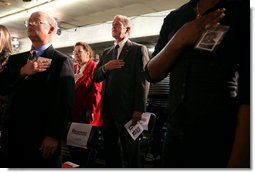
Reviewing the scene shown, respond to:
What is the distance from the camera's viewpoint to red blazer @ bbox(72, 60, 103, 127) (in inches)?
109

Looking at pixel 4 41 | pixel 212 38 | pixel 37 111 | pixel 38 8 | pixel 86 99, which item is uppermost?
pixel 38 8

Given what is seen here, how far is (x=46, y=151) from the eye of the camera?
1.64 m

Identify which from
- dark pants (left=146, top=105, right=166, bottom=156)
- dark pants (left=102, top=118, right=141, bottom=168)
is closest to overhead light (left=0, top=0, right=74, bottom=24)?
dark pants (left=146, top=105, right=166, bottom=156)

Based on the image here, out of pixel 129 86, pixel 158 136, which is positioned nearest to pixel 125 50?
pixel 129 86

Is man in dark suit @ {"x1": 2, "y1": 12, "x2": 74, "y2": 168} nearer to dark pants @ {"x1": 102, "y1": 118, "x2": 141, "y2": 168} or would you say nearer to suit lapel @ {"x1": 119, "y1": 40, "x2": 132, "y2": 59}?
dark pants @ {"x1": 102, "y1": 118, "x2": 141, "y2": 168}

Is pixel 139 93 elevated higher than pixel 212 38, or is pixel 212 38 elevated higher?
pixel 212 38

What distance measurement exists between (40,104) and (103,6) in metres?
4.04

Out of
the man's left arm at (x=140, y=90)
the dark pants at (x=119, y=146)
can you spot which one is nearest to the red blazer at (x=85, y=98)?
the dark pants at (x=119, y=146)

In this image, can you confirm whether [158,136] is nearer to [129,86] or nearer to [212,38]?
[129,86]

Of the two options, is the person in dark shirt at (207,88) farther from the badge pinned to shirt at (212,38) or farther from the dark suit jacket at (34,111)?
the dark suit jacket at (34,111)

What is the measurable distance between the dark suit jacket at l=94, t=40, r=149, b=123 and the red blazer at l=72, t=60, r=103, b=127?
541 mm

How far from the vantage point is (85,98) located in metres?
2.84

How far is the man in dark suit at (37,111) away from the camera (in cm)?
163

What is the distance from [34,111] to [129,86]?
0.87 metres
